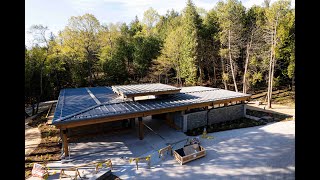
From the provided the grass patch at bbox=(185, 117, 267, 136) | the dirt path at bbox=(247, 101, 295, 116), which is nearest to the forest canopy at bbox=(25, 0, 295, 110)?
the dirt path at bbox=(247, 101, 295, 116)

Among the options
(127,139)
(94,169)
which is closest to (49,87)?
(127,139)

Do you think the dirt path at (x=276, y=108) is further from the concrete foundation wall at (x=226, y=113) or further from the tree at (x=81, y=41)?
the tree at (x=81, y=41)

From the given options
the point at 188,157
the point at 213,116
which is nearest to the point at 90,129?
the point at 188,157

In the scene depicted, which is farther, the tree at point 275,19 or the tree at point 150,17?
the tree at point 150,17

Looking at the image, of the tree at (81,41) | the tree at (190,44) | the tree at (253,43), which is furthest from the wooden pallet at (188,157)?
the tree at (81,41)

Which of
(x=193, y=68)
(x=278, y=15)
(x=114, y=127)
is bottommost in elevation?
(x=114, y=127)
